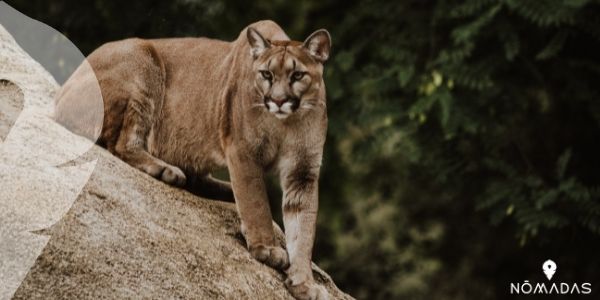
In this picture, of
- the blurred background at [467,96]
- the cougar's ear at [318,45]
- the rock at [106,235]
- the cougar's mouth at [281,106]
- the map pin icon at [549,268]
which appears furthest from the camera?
the map pin icon at [549,268]

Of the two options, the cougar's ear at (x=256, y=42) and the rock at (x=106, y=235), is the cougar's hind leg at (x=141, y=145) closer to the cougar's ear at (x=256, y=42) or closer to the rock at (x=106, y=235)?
the rock at (x=106, y=235)

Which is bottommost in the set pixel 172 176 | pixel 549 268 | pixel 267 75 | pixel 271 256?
pixel 549 268

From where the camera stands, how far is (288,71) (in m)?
6.69

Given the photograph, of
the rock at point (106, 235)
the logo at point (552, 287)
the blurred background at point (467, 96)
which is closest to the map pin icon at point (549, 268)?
the logo at point (552, 287)

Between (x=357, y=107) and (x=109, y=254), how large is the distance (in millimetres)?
6488

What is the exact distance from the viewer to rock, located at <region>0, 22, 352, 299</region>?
5594 millimetres

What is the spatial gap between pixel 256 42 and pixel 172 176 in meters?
1.09

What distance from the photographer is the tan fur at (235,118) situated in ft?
22.4

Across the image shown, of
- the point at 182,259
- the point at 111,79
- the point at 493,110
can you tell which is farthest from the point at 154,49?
the point at 493,110

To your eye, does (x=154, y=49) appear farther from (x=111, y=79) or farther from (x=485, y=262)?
(x=485, y=262)

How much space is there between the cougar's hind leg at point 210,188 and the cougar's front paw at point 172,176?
1.05 ft

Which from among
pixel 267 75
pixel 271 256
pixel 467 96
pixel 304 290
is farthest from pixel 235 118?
pixel 467 96

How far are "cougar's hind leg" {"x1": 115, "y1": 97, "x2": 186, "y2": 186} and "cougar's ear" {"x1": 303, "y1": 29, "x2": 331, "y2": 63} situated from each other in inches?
49.8

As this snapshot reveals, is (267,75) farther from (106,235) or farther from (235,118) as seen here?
(106,235)
